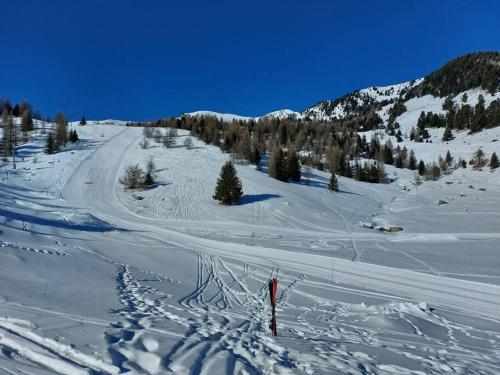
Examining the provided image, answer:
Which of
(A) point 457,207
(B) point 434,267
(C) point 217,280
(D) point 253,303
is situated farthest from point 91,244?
(A) point 457,207

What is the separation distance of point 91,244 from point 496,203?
198ft

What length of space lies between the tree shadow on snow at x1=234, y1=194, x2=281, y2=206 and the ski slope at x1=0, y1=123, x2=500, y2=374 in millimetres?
→ 2204

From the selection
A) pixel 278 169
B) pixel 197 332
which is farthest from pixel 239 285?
pixel 278 169

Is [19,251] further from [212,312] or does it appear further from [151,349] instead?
[151,349]

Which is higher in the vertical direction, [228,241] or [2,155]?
[2,155]

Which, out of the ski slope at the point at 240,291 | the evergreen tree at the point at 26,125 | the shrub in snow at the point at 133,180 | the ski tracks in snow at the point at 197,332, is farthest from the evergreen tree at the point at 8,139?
the ski tracks in snow at the point at 197,332

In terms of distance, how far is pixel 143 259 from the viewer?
17766 mm

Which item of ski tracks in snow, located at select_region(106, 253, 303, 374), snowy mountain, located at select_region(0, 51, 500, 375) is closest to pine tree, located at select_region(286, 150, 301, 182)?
snowy mountain, located at select_region(0, 51, 500, 375)

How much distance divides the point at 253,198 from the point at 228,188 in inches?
184

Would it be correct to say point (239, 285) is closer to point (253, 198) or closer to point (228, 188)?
point (228, 188)

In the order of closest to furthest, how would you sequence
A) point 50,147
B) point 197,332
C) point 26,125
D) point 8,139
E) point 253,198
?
1. point 197,332
2. point 253,198
3. point 8,139
4. point 50,147
5. point 26,125

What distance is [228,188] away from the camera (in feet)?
140

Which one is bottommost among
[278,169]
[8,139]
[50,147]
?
[278,169]

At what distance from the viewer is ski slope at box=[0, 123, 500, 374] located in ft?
18.6
